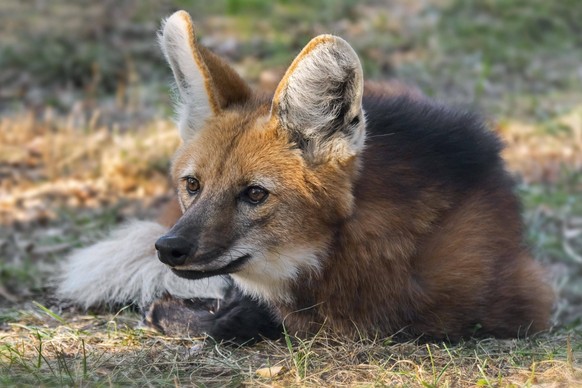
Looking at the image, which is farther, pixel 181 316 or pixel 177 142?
pixel 177 142

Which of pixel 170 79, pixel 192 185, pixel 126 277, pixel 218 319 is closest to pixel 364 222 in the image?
pixel 192 185

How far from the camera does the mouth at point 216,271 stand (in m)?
3.24

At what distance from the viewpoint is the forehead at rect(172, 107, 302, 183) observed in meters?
3.36

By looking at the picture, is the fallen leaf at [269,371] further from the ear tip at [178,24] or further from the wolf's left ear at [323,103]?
the ear tip at [178,24]

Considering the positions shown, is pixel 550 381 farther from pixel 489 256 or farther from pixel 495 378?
pixel 489 256

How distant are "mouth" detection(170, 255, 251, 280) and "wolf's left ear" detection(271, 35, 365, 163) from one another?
1.61ft

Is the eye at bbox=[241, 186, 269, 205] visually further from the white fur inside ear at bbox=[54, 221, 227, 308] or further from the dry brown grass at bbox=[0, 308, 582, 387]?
the white fur inside ear at bbox=[54, 221, 227, 308]

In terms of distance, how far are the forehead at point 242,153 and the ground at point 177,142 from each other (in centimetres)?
71

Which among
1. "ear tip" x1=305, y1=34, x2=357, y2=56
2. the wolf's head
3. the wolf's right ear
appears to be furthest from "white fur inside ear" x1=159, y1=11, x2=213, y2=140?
"ear tip" x1=305, y1=34, x2=357, y2=56

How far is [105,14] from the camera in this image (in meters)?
9.13

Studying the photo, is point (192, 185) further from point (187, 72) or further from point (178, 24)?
point (178, 24)

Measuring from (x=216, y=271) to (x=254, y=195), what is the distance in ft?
1.11

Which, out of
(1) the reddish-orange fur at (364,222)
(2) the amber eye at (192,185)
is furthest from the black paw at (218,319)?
(2) the amber eye at (192,185)

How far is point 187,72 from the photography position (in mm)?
3705
